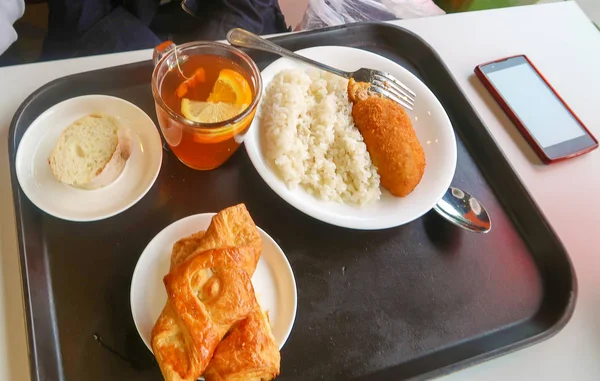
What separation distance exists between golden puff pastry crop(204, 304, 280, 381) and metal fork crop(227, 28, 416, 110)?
71 centimetres

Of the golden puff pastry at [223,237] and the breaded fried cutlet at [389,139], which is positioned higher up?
the breaded fried cutlet at [389,139]

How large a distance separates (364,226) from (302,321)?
0.25 m

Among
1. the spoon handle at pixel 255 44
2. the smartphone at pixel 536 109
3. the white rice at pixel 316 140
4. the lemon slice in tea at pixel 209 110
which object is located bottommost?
the white rice at pixel 316 140

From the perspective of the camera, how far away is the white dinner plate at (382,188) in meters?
1.02

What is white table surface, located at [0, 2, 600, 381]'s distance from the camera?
37.9 inches

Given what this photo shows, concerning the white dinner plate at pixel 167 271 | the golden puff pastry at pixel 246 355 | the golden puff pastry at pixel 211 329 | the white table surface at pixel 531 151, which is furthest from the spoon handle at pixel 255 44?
the golden puff pastry at pixel 246 355

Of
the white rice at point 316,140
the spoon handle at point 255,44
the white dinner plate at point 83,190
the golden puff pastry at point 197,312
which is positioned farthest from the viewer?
the spoon handle at point 255,44

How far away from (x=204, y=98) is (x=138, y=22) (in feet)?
2.03

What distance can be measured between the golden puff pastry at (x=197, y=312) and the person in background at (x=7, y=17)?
1069 millimetres

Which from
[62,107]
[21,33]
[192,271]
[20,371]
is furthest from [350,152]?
[21,33]

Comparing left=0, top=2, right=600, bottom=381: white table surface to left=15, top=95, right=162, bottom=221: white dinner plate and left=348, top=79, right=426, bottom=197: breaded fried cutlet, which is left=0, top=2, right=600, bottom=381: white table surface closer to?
left=15, top=95, right=162, bottom=221: white dinner plate

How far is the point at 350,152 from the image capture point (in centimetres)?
113

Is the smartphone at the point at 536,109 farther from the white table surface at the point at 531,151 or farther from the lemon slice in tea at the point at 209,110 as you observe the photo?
the lemon slice in tea at the point at 209,110

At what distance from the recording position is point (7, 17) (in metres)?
1.37
